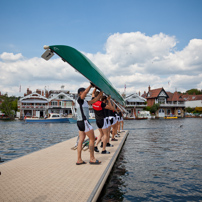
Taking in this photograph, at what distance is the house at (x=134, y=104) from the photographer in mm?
80000

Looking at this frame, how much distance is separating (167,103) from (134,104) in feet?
43.7

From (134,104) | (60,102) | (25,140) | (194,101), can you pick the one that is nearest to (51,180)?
(25,140)

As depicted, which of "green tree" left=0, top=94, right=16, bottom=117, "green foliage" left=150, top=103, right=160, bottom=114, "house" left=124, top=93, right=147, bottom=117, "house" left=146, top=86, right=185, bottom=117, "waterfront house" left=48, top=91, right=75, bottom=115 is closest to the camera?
"waterfront house" left=48, top=91, right=75, bottom=115

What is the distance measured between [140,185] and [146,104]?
3194 inches

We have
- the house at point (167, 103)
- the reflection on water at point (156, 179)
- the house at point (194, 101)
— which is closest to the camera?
the reflection on water at point (156, 179)

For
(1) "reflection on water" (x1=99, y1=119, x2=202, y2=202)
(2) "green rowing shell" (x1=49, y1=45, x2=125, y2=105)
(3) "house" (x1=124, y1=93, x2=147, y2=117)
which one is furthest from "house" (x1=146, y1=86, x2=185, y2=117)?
(2) "green rowing shell" (x1=49, y1=45, x2=125, y2=105)

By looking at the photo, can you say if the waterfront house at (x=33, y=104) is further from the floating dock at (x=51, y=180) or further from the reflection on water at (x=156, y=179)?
the floating dock at (x=51, y=180)

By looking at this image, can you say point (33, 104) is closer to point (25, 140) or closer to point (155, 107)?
point (155, 107)

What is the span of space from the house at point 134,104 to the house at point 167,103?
5496 millimetres

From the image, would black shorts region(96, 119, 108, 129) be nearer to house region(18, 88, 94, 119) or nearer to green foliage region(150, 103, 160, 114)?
house region(18, 88, 94, 119)

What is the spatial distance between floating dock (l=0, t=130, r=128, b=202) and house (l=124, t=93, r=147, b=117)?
73.0 meters

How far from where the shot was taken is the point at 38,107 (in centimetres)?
7162

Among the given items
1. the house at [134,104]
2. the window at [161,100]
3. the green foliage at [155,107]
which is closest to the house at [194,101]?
the window at [161,100]

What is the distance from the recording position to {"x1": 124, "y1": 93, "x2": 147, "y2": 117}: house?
262ft
